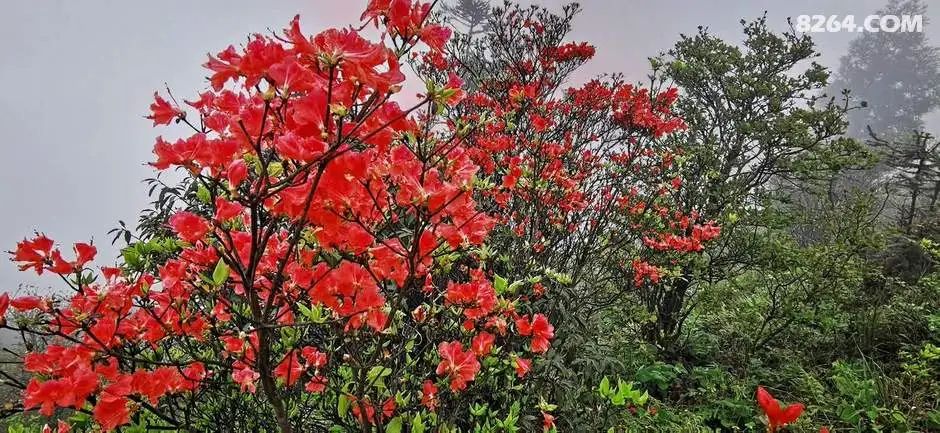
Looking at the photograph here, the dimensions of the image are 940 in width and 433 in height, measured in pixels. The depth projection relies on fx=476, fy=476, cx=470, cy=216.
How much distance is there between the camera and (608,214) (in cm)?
497

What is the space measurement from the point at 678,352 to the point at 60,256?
18.5 ft

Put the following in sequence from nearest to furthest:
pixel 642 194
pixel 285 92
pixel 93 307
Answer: pixel 285 92 → pixel 93 307 → pixel 642 194

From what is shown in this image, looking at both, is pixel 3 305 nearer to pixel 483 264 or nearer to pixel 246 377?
pixel 246 377

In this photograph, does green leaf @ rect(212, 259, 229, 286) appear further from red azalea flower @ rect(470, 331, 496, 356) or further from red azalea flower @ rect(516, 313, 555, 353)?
red azalea flower @ rect(516, 313, 555, 353)

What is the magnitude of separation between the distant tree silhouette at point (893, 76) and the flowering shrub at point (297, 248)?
43.1 meters

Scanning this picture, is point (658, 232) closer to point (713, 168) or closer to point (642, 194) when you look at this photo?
point (642, 194)

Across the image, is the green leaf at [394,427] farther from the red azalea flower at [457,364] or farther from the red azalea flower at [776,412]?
the red azalea flower at [776,412]

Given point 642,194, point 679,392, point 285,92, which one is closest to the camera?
point 285,92

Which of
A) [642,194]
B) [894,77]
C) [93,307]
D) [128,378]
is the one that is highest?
[894,77]

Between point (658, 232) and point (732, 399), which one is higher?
point (658, 232)

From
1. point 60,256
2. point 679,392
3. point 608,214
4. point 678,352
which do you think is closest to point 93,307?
point 60,256

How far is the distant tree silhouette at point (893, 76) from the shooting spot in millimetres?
34469

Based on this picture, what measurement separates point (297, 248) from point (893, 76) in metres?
50.6

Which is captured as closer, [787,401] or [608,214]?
[787,401]
